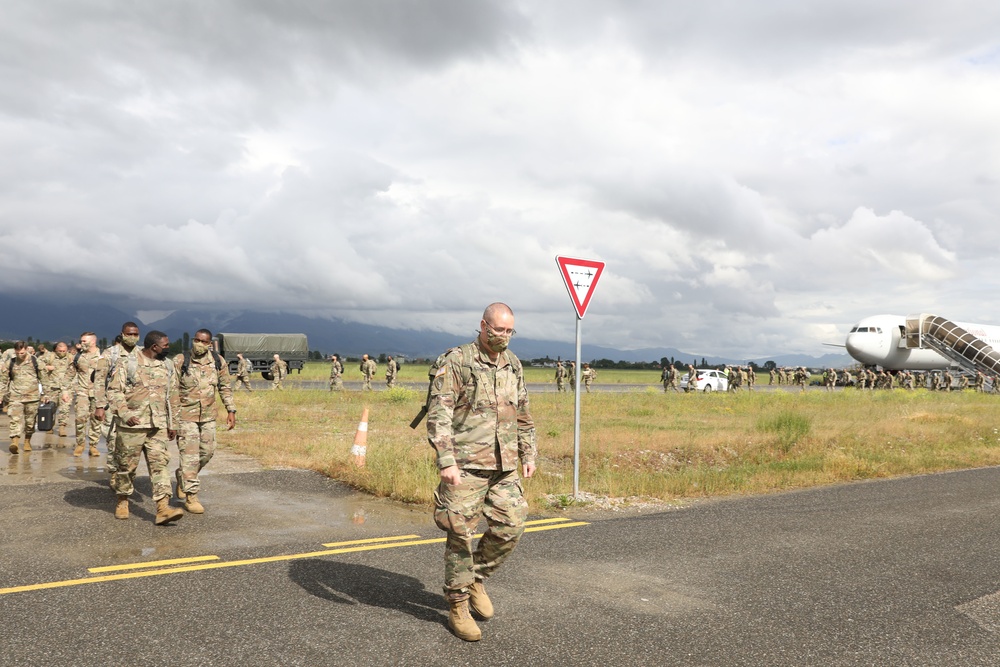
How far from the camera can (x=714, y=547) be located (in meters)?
7.02

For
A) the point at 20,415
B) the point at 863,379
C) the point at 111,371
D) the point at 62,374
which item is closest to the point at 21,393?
the point at 20,415

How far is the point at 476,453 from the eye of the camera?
15.4 feet

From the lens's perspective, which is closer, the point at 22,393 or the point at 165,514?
the point at 165,514

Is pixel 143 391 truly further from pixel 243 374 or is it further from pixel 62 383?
pixel 243 374

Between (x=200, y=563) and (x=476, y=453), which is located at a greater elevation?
(x=476, y=453)

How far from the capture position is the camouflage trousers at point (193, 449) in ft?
27.1

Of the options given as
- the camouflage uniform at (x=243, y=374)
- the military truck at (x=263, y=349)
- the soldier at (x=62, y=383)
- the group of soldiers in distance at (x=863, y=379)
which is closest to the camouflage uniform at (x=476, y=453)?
the soldier at (x=62, y=383)

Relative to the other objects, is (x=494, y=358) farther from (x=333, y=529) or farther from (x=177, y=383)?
(x=177, y=383)

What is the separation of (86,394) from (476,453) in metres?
11.2

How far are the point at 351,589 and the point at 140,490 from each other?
537 cm

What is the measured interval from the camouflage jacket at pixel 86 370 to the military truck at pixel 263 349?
3386 centimetres

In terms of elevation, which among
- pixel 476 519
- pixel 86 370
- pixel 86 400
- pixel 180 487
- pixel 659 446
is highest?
pixel 86 370

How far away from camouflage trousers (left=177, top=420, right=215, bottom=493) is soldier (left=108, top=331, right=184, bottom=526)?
257mm

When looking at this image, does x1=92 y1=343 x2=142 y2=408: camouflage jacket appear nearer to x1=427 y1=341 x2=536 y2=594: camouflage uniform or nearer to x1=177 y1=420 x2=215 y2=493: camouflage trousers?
x1=177 y1=420 x2=215 y2=493: camouflage trousers
